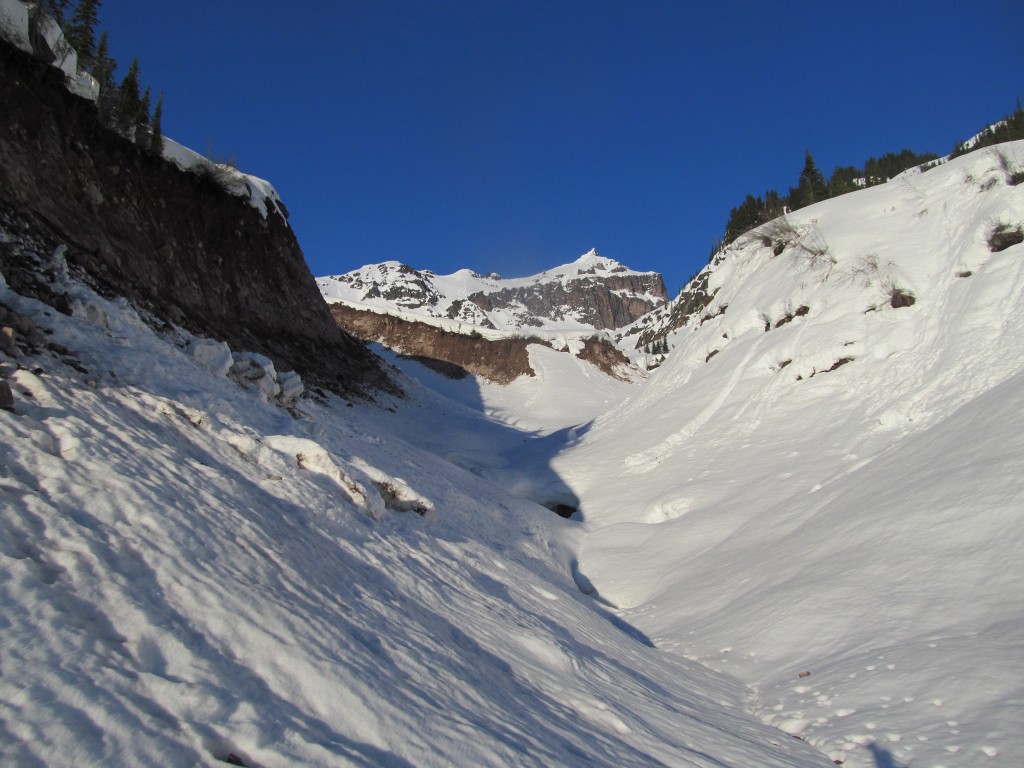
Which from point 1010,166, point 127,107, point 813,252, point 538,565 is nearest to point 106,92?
point 127,107

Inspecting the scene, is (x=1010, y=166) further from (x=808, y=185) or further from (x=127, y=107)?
(x=808, y=185)

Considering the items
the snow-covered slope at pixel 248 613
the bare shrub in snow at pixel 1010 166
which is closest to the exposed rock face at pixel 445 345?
the bare shrub in snow at pixel 1010 166

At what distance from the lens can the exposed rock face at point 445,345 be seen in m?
45.4

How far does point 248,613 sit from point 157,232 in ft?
60.3

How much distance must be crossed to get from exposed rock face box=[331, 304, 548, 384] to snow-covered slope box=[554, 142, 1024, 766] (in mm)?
22687

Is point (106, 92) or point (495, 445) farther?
point (495, 445)

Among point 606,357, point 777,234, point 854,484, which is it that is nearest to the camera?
point 854,484

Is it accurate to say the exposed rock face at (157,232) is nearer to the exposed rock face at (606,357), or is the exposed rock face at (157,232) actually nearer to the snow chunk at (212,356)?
the snow chunk at (212,356)

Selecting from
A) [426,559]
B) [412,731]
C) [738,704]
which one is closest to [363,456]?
[426,559]

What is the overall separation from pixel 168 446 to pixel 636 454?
48.4 ft

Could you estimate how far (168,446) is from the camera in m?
6.34

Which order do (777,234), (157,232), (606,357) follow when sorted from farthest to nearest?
(606,357)
(777,234)
(157,232)

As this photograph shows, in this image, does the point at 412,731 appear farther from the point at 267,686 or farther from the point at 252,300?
the point at 252,300

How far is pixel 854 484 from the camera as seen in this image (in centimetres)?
1062
